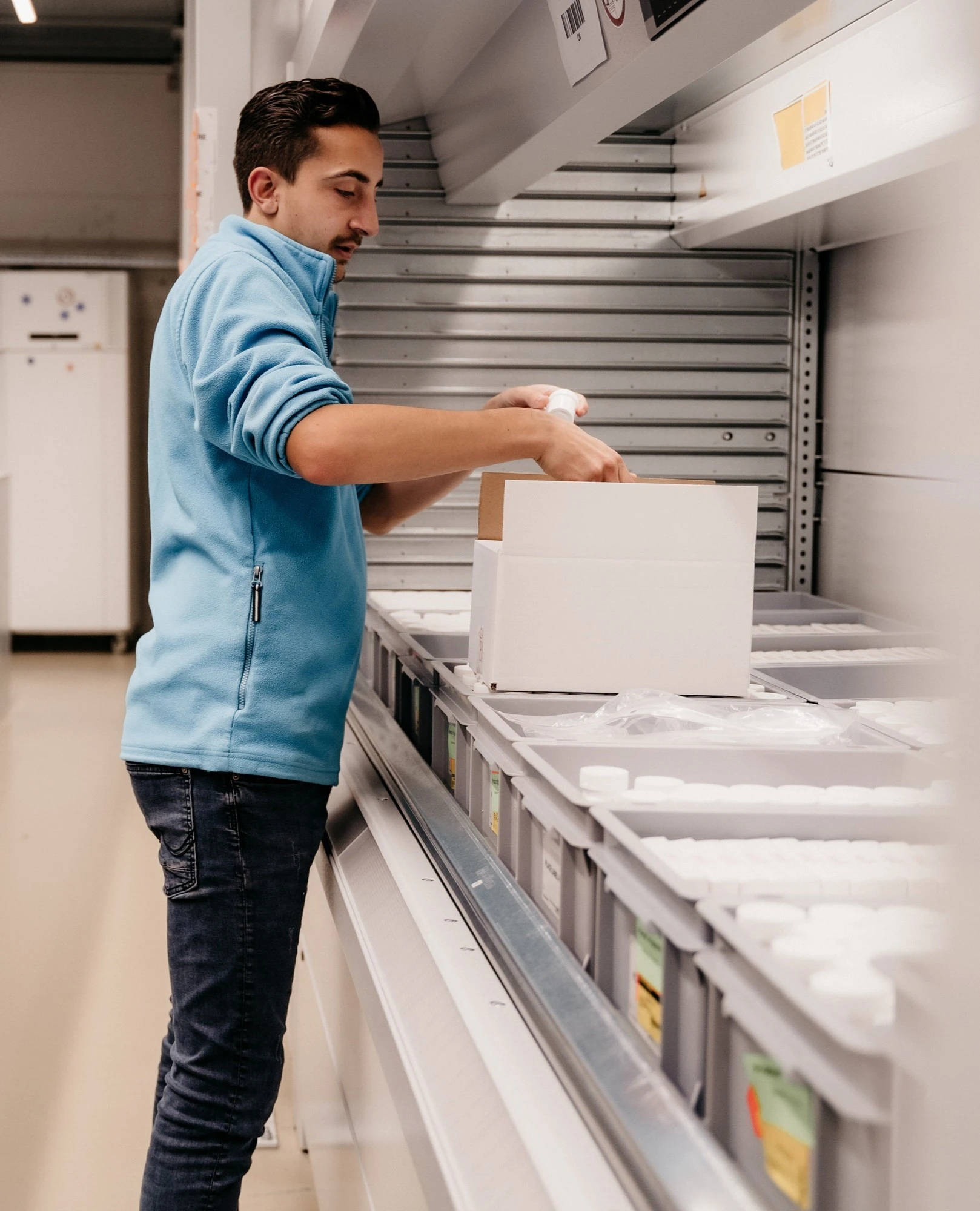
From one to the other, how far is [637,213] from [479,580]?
1.55 metres

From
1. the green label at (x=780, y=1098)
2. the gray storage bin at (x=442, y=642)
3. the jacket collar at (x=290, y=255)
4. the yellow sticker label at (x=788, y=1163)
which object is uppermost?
the jacket collar at (x=290, y=255)

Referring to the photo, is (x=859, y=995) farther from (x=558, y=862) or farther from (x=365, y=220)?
(x=365, y=220)

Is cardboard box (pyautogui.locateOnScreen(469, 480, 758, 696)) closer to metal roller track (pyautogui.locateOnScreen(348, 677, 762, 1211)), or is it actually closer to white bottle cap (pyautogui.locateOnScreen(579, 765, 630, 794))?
metal roller track (pyautogui.locateOnScreen(348, 677, 762, 1211))

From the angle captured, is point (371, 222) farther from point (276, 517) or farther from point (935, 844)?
point (935, 844)

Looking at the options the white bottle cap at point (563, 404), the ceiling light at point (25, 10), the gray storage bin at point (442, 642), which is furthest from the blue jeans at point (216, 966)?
the ceiling light at point (25, 10)

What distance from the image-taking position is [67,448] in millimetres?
8305

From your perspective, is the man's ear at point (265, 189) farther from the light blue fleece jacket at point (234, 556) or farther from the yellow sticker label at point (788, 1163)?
the yellow sticker label at point (788, 1163)

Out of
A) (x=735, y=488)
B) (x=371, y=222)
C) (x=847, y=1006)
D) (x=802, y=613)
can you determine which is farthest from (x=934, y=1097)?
(x=802, y=613)

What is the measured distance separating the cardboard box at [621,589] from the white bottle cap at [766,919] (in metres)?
0.85

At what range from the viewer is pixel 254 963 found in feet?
5.17

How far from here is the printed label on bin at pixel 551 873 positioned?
1.19 m

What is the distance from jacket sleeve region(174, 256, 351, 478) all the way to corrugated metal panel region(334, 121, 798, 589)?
148 centimetres

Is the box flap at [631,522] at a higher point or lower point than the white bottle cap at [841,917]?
higher

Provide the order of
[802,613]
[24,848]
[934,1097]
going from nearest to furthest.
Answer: [934,1097]
[802,613]
[24,848]
